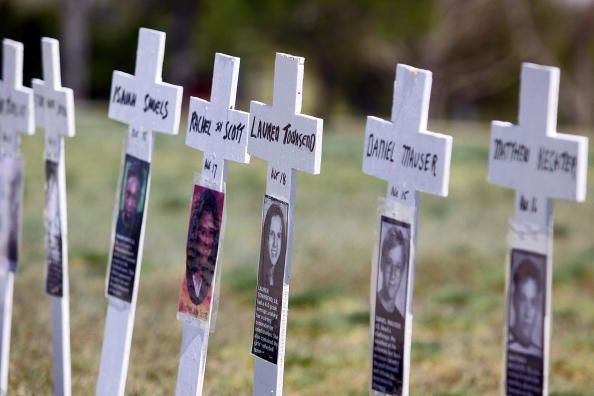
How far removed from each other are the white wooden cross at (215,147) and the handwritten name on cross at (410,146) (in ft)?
1.72

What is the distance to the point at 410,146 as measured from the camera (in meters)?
3.87

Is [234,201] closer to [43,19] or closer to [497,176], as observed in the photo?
[497,176]


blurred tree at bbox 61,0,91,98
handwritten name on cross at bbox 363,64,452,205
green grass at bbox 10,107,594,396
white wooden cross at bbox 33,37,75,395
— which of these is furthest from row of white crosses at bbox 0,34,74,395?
blurred tree at bbox 61,0,91,98

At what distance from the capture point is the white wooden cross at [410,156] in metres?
3.76

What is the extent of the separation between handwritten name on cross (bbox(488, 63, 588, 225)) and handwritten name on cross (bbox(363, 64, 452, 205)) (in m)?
0.24

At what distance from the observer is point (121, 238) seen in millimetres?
4707

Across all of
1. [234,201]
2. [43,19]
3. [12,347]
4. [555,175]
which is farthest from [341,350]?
[43,19]

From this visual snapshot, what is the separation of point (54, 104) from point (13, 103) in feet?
1.51

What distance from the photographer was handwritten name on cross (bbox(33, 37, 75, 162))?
498 cm

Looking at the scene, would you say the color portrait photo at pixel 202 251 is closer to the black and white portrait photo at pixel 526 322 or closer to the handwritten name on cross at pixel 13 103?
the black and white portrait photo at pixel 526 322

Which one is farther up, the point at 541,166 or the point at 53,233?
the point at 53,233

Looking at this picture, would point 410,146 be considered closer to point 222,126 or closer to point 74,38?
point 222,126

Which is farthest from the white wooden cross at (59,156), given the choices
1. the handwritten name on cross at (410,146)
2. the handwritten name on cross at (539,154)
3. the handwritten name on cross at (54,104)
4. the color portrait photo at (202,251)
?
the handwritten name on cross at (539,154)

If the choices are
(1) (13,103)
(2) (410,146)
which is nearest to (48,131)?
(1) (13,103)
